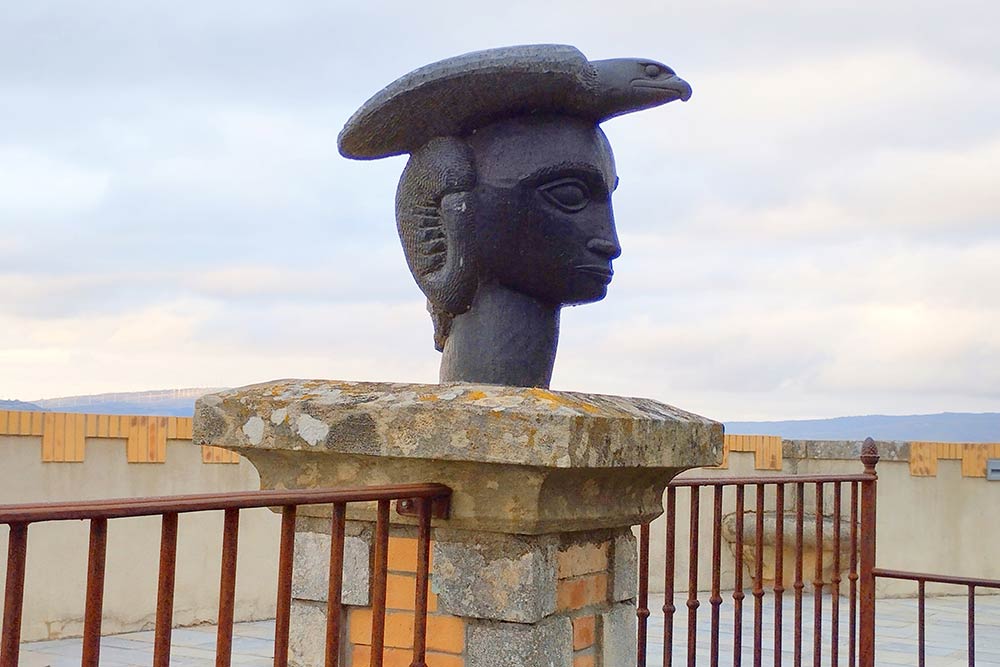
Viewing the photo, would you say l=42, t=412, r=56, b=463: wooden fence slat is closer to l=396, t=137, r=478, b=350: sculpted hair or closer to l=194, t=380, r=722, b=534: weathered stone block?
l=396, t=137, r=478, b=350: sculpted hair

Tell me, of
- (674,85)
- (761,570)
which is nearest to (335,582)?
(761,570)

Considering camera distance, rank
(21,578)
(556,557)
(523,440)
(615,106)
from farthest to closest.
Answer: (615,106)
(556,557)
(523,440)
(21,578)

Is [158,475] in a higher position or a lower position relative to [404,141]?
lower

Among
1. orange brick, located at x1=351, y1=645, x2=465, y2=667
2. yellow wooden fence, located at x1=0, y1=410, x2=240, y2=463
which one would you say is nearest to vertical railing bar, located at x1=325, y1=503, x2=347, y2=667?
orange brick, located at x1=351, y1=645, x2=465, y2=667

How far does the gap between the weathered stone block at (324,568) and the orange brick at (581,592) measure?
0.50 m

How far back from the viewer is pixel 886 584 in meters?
11.1

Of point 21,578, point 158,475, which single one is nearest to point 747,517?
point 158,475

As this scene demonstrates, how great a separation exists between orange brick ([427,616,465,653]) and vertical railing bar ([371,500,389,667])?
258mm

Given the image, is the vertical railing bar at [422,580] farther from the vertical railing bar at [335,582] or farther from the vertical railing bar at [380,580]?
the vertical railing bar at [335,582]

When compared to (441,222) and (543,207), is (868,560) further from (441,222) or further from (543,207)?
(441,222)

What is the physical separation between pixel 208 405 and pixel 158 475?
20.4ft

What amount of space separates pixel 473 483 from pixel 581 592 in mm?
529

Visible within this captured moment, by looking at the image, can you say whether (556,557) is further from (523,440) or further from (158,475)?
(158,475)

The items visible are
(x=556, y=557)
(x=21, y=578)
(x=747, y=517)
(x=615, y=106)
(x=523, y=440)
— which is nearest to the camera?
(x=21, y=578)
